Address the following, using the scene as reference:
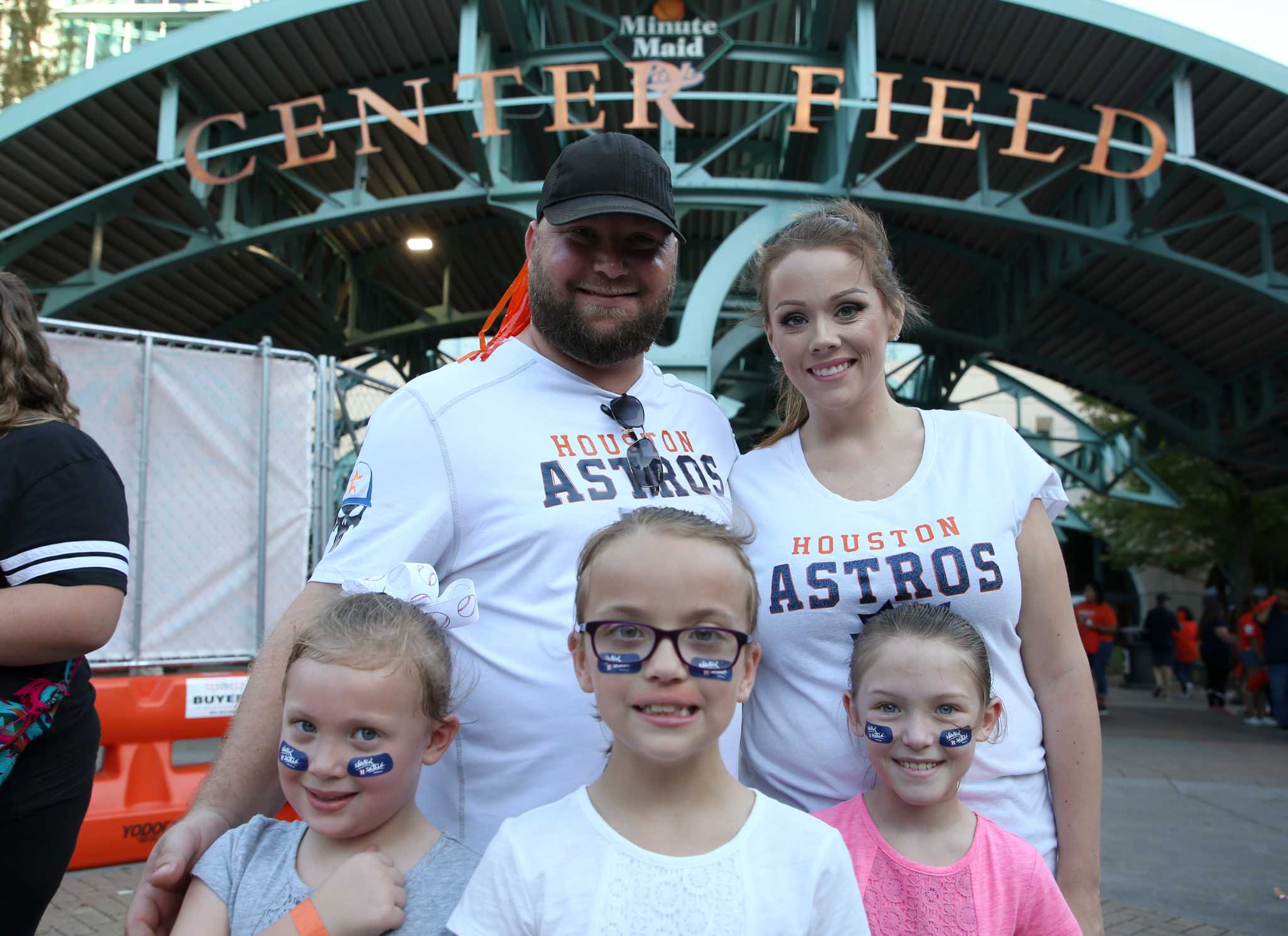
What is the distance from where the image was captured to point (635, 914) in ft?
4.78

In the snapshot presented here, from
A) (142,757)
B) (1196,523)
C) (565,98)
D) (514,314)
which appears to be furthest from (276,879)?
(1196,523)

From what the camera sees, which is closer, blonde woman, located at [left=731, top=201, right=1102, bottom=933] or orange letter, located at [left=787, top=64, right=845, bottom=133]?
blonde woman, located at [left=731, top=201, right=1102, bottom=933]

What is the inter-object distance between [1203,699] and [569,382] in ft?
62.2

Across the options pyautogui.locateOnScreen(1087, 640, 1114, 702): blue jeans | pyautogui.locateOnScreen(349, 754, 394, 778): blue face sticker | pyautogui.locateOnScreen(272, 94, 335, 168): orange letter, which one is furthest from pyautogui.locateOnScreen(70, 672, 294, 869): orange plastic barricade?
Result: pyautogui.locateOnScreen(1087, 640, 1114, 702): blue jeans

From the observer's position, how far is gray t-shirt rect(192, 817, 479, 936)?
1.63m

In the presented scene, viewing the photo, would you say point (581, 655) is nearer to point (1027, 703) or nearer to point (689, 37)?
point (1027, 703)

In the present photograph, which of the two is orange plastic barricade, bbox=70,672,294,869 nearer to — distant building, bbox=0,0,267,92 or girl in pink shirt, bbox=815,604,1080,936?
girl in pink shirt, bbox=815,604,1080,936

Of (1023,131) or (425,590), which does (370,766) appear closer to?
(425,590)

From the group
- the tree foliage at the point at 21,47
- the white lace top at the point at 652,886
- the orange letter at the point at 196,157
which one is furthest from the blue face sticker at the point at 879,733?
the tree foliage at the point at 21,47

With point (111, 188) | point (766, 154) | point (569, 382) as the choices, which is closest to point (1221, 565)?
point (766, 154)

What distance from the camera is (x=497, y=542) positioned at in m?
1.97

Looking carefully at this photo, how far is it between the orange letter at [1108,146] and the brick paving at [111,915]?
7220 millimetres

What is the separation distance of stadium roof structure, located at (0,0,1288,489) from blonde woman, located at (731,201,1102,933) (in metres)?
5.69

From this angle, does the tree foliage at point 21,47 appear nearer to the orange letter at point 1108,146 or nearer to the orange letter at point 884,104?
the orange letter at point 884,104
